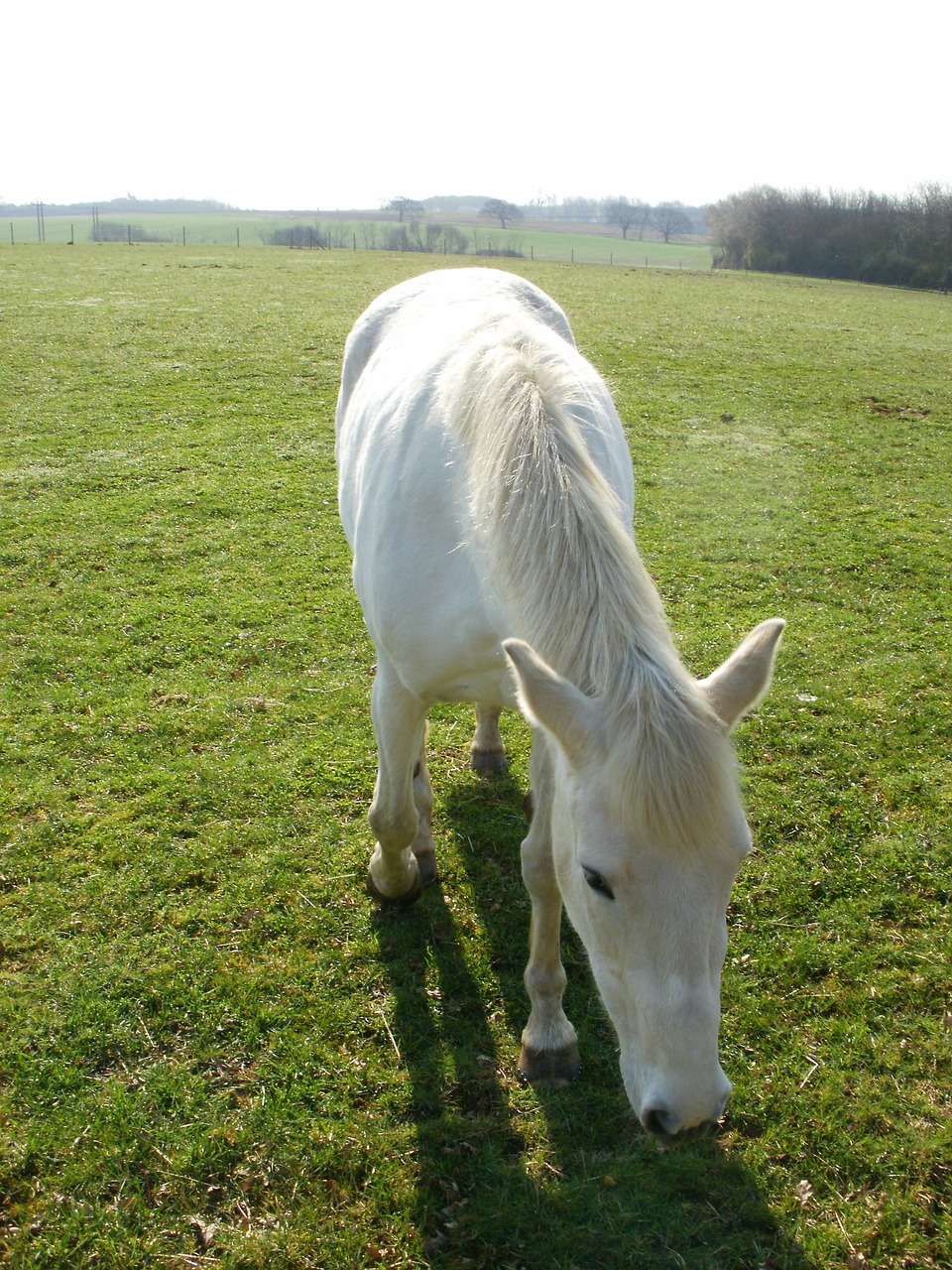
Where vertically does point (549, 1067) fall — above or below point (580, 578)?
below

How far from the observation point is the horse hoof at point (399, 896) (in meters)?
3.52

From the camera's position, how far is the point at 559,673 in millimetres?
2059

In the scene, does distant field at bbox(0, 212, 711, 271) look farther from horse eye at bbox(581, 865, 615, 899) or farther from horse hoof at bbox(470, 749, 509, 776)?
horse eye at bbox(581, 865, 615, 899)

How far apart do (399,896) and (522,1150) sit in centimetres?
115

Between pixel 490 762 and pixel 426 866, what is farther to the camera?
pixel 490 762

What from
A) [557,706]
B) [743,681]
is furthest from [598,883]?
[743,681]

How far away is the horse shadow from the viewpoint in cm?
233

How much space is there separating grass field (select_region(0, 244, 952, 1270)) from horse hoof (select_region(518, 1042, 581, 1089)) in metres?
0.06

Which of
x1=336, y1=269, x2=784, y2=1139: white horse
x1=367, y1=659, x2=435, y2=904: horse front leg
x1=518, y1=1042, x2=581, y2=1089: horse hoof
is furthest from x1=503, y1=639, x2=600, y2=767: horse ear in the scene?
x1=518, y1=1042, x2=581, y2=1089: horse hoof

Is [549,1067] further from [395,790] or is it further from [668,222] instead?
[668,222]

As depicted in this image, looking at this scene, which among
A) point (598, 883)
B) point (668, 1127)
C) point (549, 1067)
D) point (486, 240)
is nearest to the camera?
point (668, 1127)

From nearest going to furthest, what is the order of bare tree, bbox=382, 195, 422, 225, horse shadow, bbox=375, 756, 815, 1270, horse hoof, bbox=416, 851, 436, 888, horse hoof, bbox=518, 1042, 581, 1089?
horse shadow, bbox=375, 756, 815, 1270 < horse hoof, bbox=518, 1042, 581, 1089 < horse hoof, bbox=416, 851, 436, 888 < bare tree, bbox=382, 195, 422, 225

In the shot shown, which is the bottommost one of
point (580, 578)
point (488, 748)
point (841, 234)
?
point (488, 748)

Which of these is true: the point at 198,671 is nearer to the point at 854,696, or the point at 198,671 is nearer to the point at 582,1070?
the point at 582,1070
